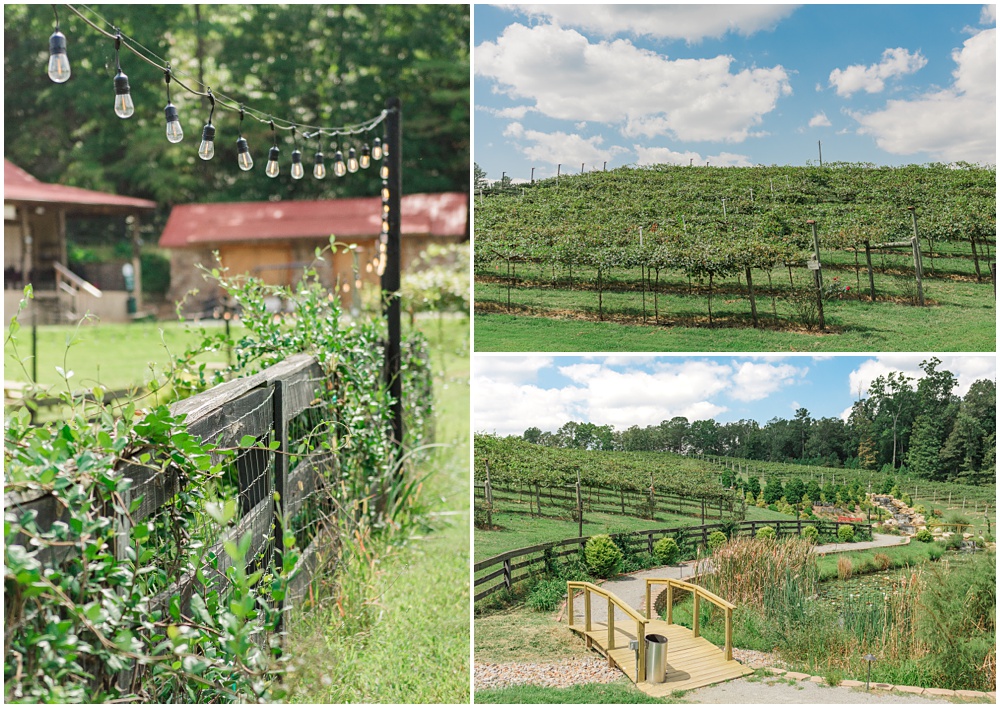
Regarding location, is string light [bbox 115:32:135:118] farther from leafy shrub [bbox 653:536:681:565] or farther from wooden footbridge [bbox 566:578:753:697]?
leafy shrub [bbox 653:536:681:565]

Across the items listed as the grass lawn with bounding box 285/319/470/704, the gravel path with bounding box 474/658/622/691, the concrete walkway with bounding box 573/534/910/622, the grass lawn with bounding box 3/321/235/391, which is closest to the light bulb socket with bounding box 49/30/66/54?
the grass lawn with bounding box 285/319/470/704

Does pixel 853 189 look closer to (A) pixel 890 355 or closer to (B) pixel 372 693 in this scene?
(A) pixel 890 355

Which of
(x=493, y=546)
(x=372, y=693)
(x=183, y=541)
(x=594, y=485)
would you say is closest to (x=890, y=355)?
(x=594, y=485)

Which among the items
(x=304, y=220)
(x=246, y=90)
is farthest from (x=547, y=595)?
(x=246, y=90)

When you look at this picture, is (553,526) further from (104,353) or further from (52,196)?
(52,196)

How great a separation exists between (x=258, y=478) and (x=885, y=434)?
2545mm

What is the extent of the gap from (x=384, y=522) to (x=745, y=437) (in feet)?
6.15

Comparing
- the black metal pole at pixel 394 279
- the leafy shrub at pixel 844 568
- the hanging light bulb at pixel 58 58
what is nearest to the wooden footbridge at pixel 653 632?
the leafy shrub at pixel 844 568

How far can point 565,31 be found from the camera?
3.37 metres

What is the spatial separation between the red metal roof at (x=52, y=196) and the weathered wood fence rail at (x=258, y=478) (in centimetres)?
1443

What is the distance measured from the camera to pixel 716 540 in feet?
11.1

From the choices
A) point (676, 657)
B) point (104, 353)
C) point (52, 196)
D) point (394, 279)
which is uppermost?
point (52, 196)

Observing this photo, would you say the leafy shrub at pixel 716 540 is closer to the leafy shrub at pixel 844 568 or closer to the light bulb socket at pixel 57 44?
the leafy shrub at pixel 844 568

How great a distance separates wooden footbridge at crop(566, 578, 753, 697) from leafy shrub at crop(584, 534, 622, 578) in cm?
9
